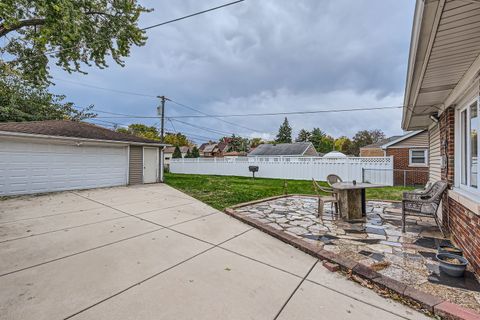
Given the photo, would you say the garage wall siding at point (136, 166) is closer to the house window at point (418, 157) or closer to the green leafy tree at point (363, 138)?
the house window at point (418, 157)

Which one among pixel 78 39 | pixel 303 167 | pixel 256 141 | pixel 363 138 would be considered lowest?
pixel 303 167

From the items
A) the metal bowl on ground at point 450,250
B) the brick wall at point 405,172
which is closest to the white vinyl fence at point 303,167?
the brick wall at point 405,172

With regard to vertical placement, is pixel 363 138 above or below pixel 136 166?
above

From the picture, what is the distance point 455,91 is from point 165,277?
16.8ft

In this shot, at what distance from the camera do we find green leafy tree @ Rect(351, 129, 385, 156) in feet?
154

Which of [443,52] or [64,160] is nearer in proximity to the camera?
[443,52]

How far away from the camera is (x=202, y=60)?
1209cm

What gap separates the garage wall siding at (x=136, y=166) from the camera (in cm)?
1183

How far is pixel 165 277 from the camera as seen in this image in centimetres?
257

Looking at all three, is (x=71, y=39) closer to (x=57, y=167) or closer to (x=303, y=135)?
(x=57, y=167)

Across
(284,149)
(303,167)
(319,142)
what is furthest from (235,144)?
(303,167)

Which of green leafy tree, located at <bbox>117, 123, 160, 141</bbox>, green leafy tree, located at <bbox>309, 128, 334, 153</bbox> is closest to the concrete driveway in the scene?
green leafy tree, located at <bbox>117, 123, 160, 141</bbox>

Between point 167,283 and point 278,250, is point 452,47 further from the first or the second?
point 167,283

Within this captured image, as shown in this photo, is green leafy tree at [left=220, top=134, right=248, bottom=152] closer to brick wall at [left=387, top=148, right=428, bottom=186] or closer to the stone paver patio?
brick wall at [left=387, top=148, right=428, bottom=186]
